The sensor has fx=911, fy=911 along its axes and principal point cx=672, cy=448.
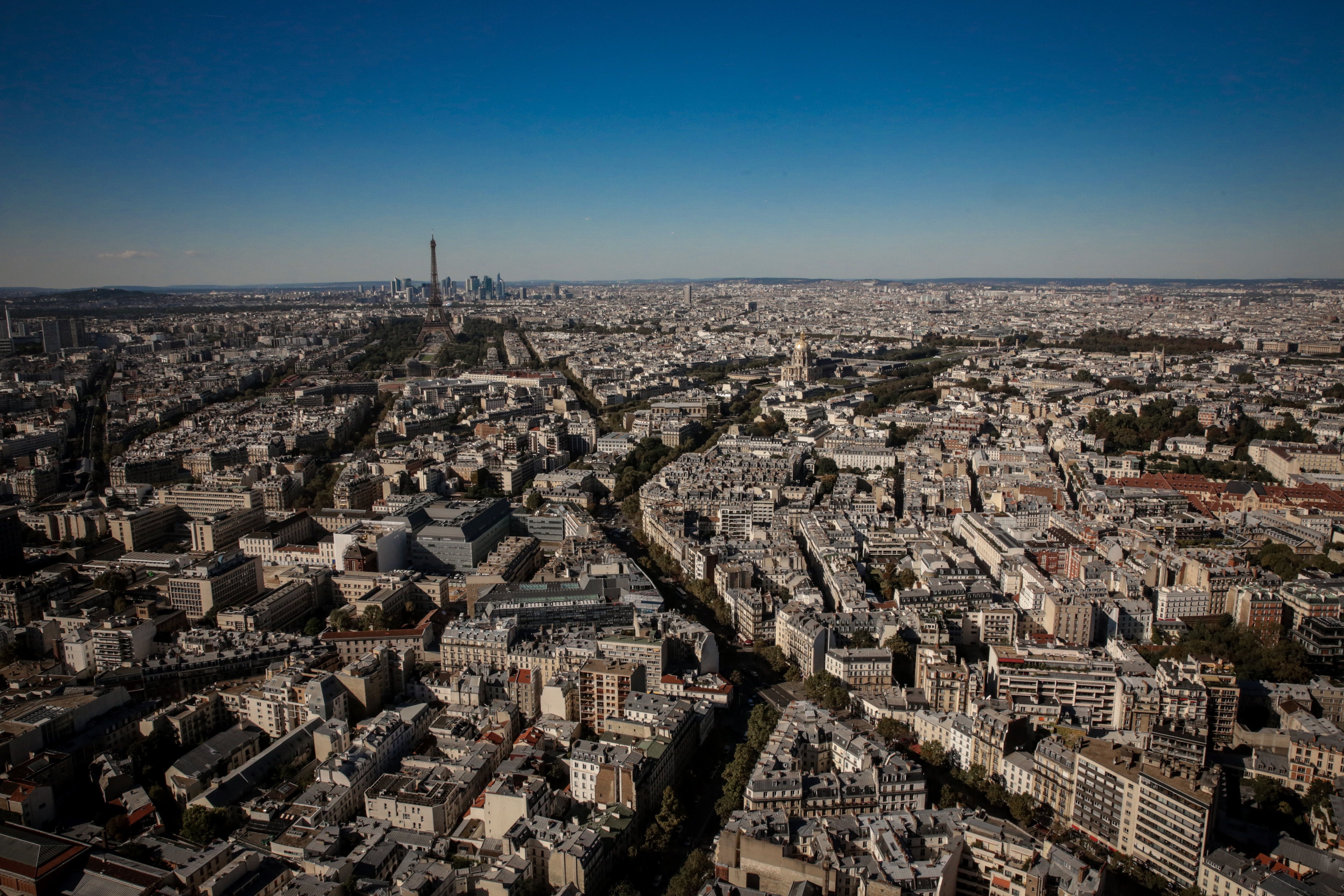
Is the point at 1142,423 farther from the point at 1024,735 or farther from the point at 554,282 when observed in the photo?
the point at 554,282

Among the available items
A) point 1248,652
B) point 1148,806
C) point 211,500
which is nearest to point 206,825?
point 1148,806

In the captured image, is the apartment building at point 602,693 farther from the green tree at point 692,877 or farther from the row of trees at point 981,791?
the row of trees at point 981,791

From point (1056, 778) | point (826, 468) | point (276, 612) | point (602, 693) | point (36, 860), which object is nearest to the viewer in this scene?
point (36, 860)

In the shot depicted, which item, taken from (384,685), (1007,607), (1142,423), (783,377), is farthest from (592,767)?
(783,377)

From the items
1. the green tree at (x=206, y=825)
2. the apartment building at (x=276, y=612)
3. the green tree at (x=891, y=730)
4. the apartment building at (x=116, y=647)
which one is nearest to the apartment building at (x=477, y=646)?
the apartment building at (x=276, y=612)

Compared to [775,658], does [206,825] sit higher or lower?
lower

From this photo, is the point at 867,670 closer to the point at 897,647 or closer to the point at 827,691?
the point at 827,691
